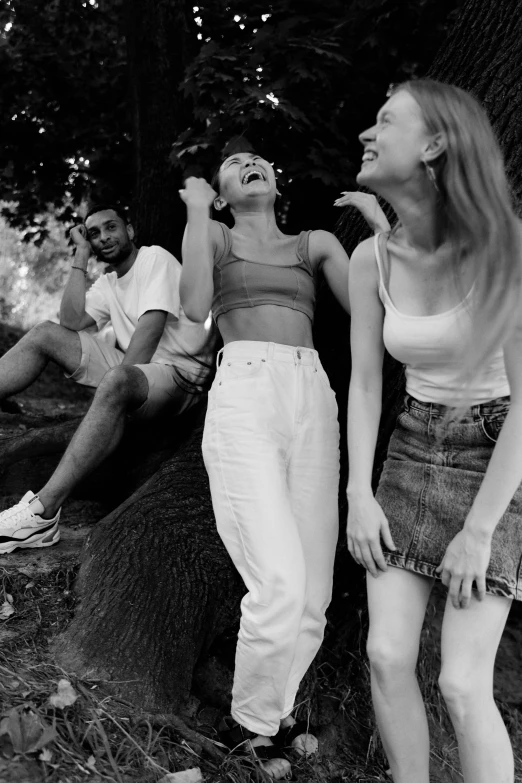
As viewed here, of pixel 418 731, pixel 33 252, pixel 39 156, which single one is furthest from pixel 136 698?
pixel 33 252

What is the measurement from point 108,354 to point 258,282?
1.76 metres

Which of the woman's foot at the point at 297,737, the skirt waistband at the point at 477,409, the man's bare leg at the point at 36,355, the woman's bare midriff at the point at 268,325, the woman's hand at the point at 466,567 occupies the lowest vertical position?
the woman's foot at the point at 297,737

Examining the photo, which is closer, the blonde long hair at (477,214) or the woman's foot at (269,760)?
the blonde long hair at (477,214)

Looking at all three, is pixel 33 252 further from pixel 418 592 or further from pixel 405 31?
pixel 418 592

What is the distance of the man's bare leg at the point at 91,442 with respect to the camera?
11.9ft

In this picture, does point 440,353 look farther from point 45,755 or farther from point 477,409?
point 45,755

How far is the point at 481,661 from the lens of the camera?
211cm

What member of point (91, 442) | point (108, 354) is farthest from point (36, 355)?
point (91, 442)

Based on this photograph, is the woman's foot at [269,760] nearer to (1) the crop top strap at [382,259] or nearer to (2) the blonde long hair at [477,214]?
(2) the blonde long hair at [477,214]

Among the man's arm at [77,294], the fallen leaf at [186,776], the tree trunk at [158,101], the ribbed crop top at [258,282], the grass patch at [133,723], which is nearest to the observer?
the grass patch at [133,723]

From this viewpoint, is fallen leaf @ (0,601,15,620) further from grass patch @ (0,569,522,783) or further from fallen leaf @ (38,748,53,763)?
fallen leaf @ (38,748,53,763)

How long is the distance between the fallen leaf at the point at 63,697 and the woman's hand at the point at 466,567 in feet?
4.16

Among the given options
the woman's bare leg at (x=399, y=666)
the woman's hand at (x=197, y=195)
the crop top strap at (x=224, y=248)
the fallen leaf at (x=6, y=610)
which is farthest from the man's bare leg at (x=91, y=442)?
the woman's bare leg at (x=399, y=666)

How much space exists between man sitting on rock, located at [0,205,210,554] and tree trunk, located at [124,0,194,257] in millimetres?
1534
